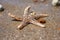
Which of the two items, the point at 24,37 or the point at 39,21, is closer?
the point at 24,37

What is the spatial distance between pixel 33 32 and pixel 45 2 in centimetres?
62

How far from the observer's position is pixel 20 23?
58.1 inches

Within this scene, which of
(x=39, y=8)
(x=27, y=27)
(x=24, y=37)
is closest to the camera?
(x=24, y=37)

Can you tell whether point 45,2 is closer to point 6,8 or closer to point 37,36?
point 6,8

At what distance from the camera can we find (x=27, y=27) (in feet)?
4.66

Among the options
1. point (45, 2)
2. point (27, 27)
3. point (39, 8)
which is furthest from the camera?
point (45, 2)

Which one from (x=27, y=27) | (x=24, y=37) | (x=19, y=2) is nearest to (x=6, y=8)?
(x=19, y=2)

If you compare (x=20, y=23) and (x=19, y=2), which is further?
(x=19, y=2)

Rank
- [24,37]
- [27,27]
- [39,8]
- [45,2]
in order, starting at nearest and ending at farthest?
[24,37]
[27,27]
[39,8]
[45,2]

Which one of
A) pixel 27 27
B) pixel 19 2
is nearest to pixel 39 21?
pixel 27 27

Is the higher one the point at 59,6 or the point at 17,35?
the point at 59,6

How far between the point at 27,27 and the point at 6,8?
48 cm

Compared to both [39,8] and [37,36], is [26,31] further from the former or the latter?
[39,8]

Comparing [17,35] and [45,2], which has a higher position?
[45,2]
